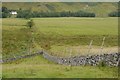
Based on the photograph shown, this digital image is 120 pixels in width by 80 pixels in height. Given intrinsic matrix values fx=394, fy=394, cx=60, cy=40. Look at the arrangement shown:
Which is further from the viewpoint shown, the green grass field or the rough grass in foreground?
the green grass field

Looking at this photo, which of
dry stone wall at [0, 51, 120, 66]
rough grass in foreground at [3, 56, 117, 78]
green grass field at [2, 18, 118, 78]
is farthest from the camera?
dry stone wall at [0, 51, 120, 66]

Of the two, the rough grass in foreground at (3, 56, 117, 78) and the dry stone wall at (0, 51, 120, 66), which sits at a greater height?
the dry stone wall at (0, 51, 120, 66)

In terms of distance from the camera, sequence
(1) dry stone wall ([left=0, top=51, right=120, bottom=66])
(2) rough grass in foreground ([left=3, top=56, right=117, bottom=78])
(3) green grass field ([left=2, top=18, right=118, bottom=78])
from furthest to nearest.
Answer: (1) dry stone wall ([left=0, top=51, right=120, bottom=66]) → (3) green grass field ([left=2, top=18, right=118, bottom=78]) → (2) rough grass in foreground ([left=3, top=56, right=117, bottom=78])

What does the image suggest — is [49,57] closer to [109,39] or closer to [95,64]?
[95,64]

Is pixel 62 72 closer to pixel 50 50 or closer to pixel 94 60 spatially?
pixel 94 60

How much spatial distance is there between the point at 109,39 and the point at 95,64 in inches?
1451

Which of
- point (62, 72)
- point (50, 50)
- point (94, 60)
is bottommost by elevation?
point (62, 72)

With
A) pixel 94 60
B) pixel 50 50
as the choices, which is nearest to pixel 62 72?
pixel 94 60

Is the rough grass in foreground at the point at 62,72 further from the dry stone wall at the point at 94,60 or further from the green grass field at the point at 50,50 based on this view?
the dry stone wall at the point at 94,60

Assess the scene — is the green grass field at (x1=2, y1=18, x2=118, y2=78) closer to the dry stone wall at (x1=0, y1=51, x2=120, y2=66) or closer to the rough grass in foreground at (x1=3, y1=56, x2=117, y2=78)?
the rough grass in foreground at (x1=3, y1=56, x2=117, y2=78)

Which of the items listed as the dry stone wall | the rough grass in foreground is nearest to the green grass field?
the rough grass in foreground

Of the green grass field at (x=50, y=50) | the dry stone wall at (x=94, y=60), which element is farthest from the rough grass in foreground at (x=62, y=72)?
the dry stone wall at (x=94, y=60)

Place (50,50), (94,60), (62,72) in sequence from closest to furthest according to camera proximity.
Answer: (62,72) → (94,60) → (50,50)

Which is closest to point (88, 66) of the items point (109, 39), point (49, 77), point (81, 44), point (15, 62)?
point (49, 77)
